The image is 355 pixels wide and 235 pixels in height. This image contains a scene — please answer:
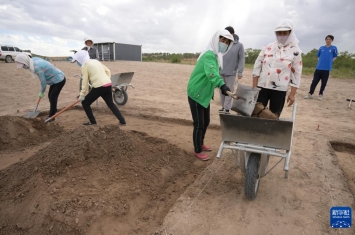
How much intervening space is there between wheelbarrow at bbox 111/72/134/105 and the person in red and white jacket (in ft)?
13.2

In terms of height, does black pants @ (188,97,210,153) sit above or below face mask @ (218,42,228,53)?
below

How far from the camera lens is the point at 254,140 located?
2621mm

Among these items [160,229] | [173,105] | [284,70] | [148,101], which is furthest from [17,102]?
[284,70]

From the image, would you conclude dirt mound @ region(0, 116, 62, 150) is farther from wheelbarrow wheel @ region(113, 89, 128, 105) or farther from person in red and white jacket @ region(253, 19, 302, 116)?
person in red and white jacket @ region(253, 19, 302, 116)

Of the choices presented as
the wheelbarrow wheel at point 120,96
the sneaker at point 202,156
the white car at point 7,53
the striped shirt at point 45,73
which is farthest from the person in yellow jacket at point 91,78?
the white car at point 7,53

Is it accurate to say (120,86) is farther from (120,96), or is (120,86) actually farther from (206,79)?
(206,79)

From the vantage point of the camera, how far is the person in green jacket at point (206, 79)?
3062 mm

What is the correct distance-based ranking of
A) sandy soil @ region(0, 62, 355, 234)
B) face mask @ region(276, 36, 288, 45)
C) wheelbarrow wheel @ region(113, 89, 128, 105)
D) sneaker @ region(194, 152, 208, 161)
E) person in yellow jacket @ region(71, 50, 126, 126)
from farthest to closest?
wheelbarrow wheel @ region(113, 89, 128, 105) → person in yellow jacket @ region(71, 50, 126, 126) → sneaker @ region(194, 152, 208, 161) → face mask @ region(276, 36, 288, 45) → sandy soil @ region(0, 62, 355, 234)

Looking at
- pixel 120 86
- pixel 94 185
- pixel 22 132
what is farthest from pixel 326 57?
pixel 22 132

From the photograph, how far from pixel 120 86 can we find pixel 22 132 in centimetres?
262

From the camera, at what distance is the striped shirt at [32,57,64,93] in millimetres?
4895

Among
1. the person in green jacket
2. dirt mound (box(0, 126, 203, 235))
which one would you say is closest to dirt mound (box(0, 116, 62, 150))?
dirt mound (box(0, 126, 203, 235))

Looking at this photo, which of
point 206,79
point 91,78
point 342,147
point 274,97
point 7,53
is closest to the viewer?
point 206,79

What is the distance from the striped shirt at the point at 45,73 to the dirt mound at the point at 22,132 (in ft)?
2.42
